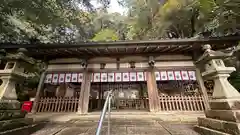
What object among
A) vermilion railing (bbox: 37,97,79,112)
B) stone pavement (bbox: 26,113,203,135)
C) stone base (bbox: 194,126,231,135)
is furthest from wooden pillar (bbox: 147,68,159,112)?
vermilion railing (bbox: 37,97,79,112)

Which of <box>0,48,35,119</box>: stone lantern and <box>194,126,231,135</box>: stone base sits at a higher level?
<box>0,48,35,119</box>: stone lantern

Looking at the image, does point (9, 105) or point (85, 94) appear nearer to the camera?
point (9, 105)

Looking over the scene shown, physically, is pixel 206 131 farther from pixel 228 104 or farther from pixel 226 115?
pixel 228 104

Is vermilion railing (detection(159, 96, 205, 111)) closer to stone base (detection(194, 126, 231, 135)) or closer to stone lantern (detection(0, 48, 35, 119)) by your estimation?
stone base (detection(194, 126, 231, 135))

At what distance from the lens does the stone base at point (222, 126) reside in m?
2.49

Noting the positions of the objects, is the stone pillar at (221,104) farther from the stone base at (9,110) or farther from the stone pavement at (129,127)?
the stone base at (9,110)

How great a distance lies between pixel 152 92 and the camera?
262 inches

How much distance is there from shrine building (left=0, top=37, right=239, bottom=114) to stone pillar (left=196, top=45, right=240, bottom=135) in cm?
273

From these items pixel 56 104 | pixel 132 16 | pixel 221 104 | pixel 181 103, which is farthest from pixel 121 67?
pixel 132 16

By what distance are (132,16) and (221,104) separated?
49.4 feet

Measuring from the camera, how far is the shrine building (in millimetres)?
6316

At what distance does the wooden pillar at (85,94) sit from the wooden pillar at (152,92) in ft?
11.1

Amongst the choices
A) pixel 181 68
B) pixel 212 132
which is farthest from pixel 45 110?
pixel 181 68

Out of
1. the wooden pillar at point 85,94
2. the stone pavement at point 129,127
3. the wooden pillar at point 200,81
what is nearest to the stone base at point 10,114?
the stone pavement at point 129,127
